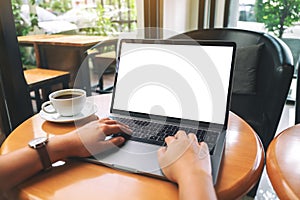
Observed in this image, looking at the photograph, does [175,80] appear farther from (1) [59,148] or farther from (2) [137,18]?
(2) [137,18]

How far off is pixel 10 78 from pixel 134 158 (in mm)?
800

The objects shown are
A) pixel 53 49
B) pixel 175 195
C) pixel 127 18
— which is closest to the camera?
pixel 175 195

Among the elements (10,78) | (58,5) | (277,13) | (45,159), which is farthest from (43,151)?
(277,13)

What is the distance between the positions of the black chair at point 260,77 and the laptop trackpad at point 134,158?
2.97ft

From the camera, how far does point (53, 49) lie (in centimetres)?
185

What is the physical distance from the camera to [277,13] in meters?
2.36

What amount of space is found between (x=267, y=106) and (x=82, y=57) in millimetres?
1437

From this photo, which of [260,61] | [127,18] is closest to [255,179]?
[260,61]

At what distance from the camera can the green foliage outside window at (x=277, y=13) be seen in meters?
2.28

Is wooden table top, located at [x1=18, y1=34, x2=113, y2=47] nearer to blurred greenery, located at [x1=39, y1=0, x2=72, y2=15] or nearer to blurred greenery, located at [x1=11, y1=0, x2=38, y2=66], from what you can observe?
blurred greenery, located at [x1=11, y1=0, x2=38, y2=66]

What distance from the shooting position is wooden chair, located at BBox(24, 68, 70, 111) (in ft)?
5.02

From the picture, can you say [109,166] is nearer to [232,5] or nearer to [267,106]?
[267,106]

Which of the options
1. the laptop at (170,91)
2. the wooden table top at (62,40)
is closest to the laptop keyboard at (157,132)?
the laptop at (170,91)

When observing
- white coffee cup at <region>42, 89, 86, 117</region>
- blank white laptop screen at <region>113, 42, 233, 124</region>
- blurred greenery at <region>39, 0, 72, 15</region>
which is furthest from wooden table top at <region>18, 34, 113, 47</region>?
blank white laptop screen at <region>113, 42, 233, 124</region>
